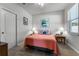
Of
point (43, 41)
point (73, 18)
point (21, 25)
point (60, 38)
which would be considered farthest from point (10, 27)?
point (73, 18)

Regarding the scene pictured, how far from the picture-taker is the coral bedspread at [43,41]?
3.25 m

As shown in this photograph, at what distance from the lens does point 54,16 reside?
11.2 ft

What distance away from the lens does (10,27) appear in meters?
3.09

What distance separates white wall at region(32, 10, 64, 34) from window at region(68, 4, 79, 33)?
28.3 inches

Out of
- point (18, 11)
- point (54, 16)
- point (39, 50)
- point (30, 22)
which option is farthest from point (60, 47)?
point (18, 11)

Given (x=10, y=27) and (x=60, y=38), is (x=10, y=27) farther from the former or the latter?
(x=60, y=38)

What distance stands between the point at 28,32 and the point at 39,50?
0.81 metres

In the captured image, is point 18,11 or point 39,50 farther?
point 39,50

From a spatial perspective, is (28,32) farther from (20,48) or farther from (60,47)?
(60,47)

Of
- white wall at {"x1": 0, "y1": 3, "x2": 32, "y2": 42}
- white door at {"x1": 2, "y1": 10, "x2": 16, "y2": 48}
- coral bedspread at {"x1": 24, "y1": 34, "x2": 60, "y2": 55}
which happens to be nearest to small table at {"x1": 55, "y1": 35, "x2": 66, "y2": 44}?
coral bedspread at {"x1": 24, "y1": 34, "x2": 60, "y2": 55}

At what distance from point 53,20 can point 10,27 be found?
1.52 m

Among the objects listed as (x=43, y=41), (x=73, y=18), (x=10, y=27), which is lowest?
(x=43, y=41)

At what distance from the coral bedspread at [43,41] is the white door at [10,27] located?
448 millimetres

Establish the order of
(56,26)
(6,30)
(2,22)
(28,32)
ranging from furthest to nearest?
(56,26), (28,32), (6,30), (2,22)
